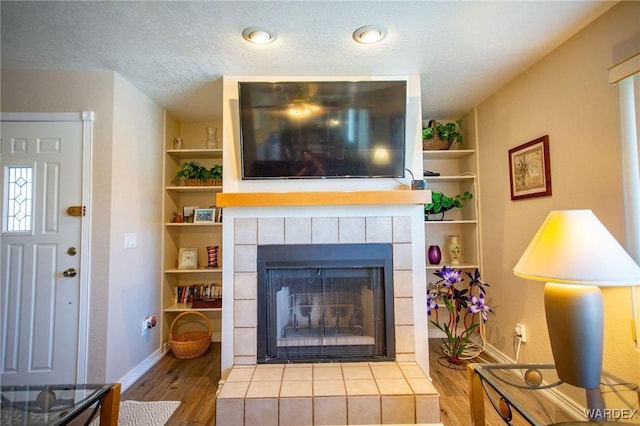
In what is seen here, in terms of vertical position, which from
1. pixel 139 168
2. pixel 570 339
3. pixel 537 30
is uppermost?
pixel 537 30

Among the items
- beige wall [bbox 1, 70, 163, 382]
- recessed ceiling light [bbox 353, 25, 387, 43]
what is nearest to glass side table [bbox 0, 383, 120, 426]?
beige wall [bbox 1, 70, 163, 382]

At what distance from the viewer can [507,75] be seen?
223 cm

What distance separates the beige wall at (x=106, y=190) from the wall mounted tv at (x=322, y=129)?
3.22 ft

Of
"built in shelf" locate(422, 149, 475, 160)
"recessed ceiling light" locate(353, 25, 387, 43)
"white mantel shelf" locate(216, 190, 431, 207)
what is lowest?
"white mantel shelf" locate(216, 190, 431, 207)

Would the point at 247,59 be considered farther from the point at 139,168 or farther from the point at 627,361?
the point at 627,361

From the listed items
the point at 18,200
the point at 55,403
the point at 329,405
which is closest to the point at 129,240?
the point at 18,200

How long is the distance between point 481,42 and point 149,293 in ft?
10.4

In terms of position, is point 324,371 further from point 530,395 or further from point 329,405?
point 530,395

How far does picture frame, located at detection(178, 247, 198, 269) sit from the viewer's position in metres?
2.97

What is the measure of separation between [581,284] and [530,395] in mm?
535

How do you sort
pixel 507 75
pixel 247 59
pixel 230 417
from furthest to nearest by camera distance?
1. pixel 507 75
2. pixel 247 59
3. pixel 230 417

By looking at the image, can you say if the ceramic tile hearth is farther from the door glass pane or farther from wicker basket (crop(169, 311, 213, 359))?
the door glass pane

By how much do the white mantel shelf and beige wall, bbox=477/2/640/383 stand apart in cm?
85

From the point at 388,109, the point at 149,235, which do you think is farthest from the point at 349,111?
the point at 149,235
